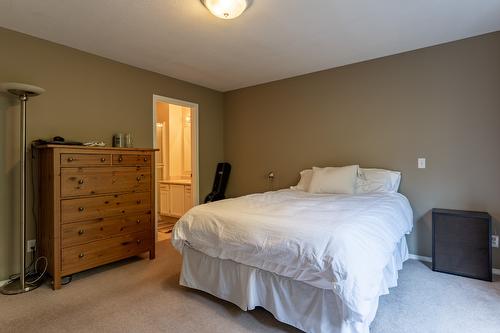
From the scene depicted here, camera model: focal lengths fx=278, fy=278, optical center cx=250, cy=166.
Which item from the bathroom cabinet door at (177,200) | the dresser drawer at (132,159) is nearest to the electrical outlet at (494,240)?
the dresser drawer at (132,159)

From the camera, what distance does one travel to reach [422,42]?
115 inches

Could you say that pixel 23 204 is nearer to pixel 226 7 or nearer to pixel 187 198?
pixel 226 7

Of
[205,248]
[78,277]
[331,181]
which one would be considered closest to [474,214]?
[331,181]

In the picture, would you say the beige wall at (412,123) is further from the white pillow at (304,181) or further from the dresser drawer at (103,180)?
the dresser drawer at (103,180)

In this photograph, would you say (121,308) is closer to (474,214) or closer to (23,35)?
(23,35)

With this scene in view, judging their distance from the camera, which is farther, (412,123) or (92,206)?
(412,123)

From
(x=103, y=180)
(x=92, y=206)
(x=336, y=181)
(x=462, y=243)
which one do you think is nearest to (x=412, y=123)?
(x=336, y=181)

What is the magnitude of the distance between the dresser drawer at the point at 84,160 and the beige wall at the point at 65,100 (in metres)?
0.53

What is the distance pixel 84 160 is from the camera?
103 inches

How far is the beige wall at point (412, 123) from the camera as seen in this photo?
2.78 m

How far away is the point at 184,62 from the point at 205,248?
233cm

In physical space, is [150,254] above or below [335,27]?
below

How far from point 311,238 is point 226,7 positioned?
1781mm

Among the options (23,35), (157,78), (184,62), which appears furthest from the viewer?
(157,78)
